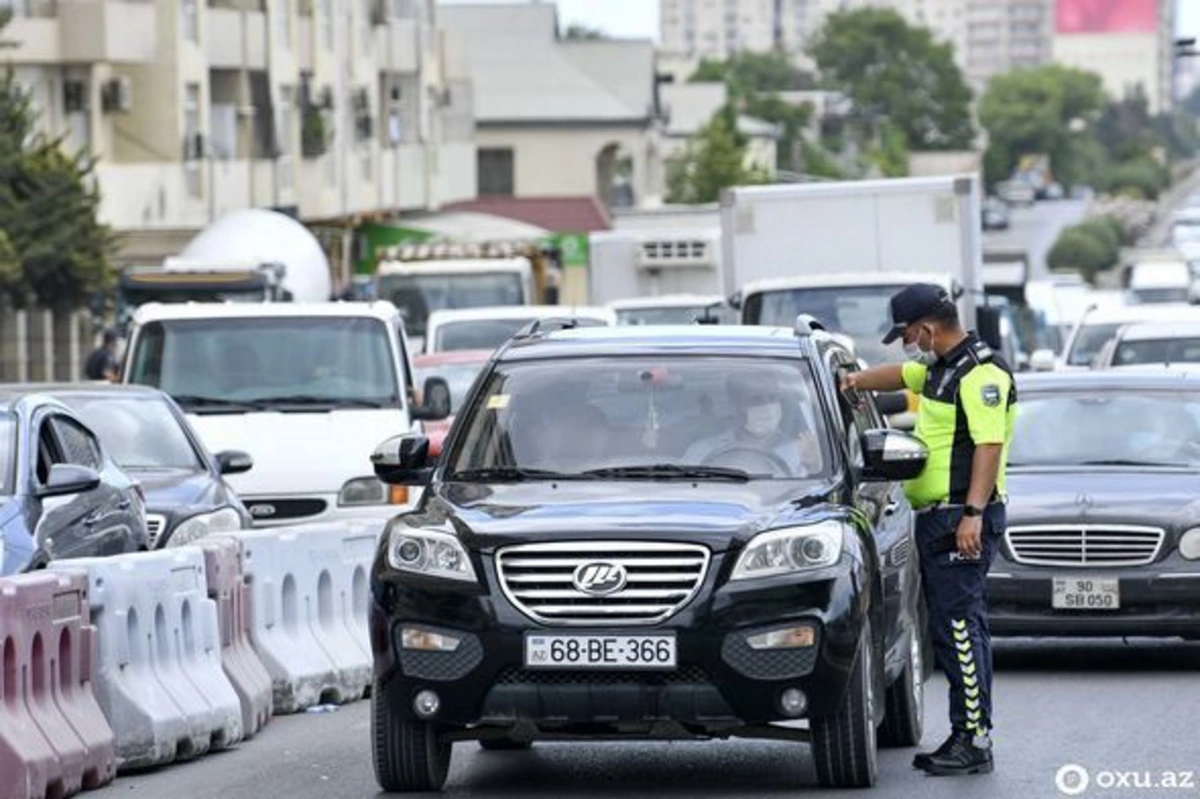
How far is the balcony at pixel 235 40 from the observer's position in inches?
2581

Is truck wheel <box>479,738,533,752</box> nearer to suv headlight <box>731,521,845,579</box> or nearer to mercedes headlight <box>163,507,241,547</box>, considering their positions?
suv headlight <box>731,521,845,579</box>

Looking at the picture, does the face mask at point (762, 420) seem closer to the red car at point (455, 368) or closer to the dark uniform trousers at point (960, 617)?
the dark uniform trousers at point (960, 617)

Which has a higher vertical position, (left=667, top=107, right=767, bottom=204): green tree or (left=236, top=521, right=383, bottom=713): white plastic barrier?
(left=667, top=107, right=767, bottom=204): green tree

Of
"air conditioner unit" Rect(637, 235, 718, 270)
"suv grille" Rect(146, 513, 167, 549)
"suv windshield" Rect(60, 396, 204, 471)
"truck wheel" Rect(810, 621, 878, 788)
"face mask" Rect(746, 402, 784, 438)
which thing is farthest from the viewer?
"air conditioner unit" Rect(637, 235, 718, 270)

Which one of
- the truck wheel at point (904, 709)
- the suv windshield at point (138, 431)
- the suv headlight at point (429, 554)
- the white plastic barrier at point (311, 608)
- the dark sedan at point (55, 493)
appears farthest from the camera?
the suv windshield at point (138, 431)

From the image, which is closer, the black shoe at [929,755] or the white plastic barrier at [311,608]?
the black shoe at [929,755]

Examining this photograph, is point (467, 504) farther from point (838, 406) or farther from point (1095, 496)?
point (1095, 496)

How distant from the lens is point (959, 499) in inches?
526

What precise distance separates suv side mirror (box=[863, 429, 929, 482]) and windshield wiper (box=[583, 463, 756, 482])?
0.49 meters

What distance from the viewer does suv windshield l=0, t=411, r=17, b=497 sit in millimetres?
15430

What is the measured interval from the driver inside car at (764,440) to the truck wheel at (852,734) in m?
0.82

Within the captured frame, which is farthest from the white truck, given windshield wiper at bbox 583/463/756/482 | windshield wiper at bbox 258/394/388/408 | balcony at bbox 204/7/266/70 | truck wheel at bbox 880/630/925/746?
balcony at bbox 204/7/266/70

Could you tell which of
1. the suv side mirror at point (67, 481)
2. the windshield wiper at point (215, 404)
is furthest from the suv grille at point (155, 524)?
the windshield wiper at point (215, 404)

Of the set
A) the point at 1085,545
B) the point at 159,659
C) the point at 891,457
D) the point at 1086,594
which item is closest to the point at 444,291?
the point at 1085,545
